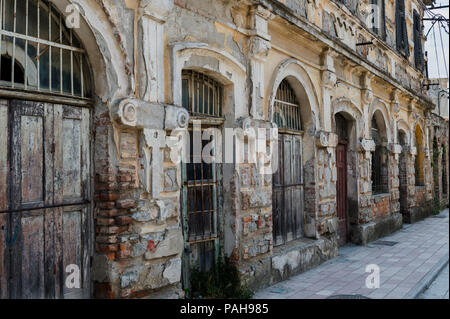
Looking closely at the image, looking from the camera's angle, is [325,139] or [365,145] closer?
[325,139]

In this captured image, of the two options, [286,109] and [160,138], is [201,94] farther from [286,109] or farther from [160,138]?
[286,109]

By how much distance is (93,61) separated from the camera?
4.14 m

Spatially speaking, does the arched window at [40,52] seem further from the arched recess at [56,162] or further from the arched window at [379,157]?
the arched window at [379,157]

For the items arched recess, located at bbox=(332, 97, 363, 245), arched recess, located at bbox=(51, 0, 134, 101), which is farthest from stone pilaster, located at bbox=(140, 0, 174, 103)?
arched recess, located at bbox=(332, 97, 363, 245)

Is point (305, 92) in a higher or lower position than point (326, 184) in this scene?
higher

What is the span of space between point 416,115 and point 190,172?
1232cm

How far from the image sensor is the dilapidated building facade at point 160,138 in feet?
12.2

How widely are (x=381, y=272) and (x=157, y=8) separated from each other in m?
5.66

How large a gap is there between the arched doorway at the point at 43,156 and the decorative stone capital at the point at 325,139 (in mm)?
4902

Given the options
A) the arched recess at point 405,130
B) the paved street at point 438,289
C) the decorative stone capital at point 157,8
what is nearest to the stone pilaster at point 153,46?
the decorative stone capital at point 157,8

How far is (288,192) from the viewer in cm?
751

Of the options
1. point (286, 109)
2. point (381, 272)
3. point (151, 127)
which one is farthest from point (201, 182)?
point (381, 272)

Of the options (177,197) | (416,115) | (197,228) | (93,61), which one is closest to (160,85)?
(93,61)
